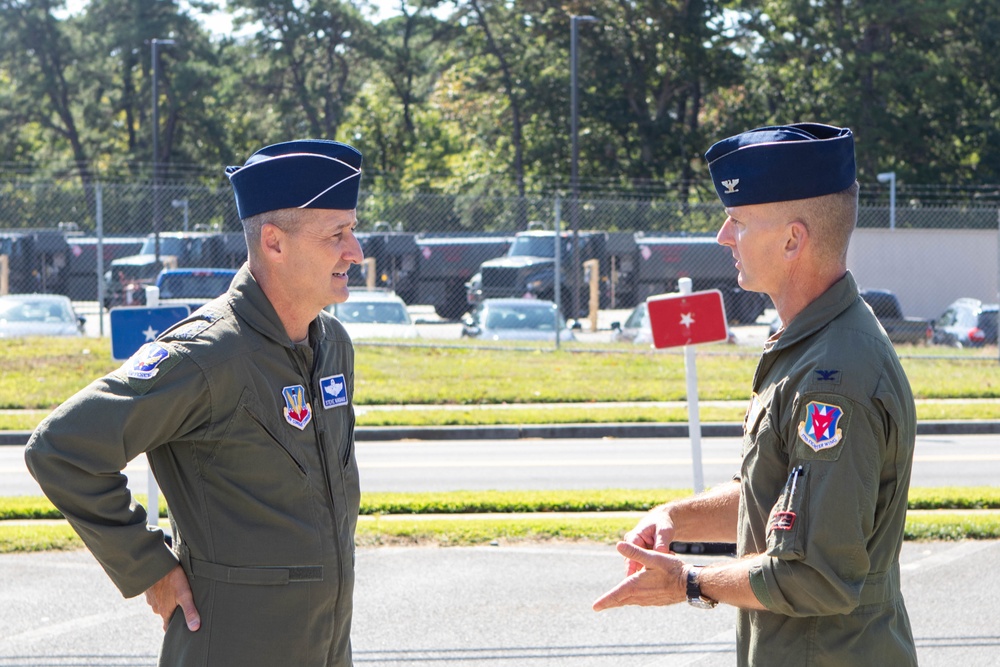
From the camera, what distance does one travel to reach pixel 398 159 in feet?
192

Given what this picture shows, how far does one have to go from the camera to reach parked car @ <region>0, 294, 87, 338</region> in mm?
21578

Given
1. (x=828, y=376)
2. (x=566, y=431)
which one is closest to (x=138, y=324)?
(x=828, y=376)

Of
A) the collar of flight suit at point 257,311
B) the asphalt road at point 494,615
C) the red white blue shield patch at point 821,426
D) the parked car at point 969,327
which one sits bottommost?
the parked car at point 969,327

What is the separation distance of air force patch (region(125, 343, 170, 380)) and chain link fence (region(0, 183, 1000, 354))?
85.4 feet

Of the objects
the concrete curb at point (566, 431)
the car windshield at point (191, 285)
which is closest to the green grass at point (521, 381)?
the concrete curb at point (566, 431)

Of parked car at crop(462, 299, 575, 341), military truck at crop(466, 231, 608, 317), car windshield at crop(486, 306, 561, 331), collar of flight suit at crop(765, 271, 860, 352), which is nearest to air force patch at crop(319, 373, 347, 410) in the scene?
collar of flight suit at crop(765, 271, 860, 352)

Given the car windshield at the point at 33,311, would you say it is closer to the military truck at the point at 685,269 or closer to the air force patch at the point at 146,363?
the military truck at the point at 685,269

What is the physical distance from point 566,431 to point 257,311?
440 inches

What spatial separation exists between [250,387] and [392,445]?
1050cm

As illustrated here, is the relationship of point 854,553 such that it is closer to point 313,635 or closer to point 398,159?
point 313,635

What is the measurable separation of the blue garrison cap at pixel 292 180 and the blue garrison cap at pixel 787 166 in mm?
984

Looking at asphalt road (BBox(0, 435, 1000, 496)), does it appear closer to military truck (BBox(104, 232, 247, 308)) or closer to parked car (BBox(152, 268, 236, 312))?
parked car (BBox(152, 268, 236, 312))

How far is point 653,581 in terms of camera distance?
9.19ft

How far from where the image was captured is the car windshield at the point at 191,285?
90.0 ft
